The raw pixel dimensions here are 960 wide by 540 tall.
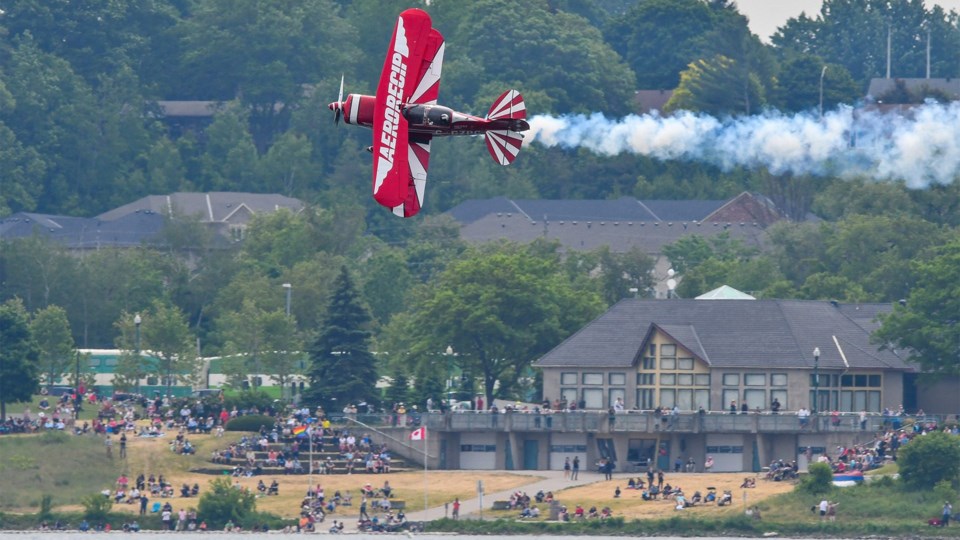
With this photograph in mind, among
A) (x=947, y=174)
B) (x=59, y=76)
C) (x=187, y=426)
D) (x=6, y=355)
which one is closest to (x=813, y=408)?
(x=947, y=174)

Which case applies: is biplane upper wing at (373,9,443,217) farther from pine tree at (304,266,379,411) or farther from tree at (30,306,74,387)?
tree at (30,306,74,387)

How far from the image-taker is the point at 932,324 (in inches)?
4385

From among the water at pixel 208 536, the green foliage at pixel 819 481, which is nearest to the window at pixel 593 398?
the green foliage at pixel 819 481

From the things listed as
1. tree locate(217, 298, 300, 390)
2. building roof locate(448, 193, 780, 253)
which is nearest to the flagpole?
tree locate(217, 298, 300, 390)

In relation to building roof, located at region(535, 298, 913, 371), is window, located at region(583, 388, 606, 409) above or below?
below

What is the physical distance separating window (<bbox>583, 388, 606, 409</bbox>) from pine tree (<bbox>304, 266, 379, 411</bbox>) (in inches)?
360

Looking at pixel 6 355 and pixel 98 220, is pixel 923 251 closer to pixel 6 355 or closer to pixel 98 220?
pixel 6 355

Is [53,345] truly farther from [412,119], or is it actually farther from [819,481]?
[412,119]

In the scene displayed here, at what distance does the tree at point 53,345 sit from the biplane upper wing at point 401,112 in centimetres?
6362

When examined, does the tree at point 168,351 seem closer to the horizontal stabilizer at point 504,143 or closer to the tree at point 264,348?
the tree at point 264,348

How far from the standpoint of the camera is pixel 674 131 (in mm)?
117938

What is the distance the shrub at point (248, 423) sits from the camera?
10744 centimetres

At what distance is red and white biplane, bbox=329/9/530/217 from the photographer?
61562 millimetres

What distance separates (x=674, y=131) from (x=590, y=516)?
26.0 metres
